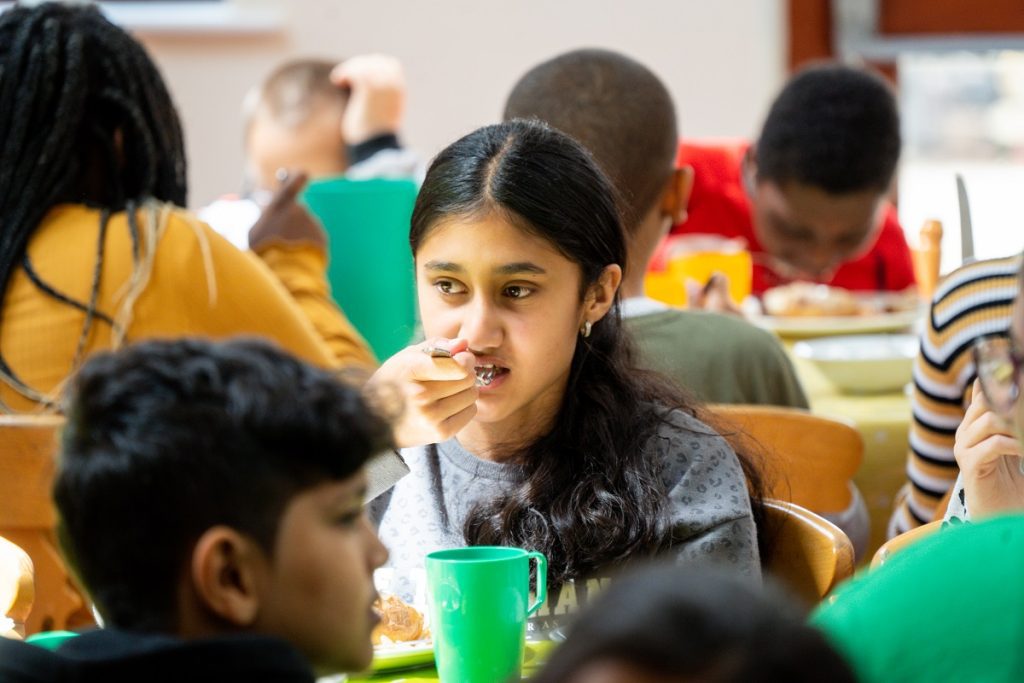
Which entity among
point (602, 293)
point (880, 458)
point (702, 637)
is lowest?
point (880, 458)

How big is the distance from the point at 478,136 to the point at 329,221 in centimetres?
129

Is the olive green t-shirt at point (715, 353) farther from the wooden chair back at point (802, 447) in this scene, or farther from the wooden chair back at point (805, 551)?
the wooden chair back at point (805, 551)

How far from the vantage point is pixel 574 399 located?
151cm

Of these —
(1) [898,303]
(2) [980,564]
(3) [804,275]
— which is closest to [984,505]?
(2) [980,564]

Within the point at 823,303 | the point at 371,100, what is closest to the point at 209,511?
the point at 823,303

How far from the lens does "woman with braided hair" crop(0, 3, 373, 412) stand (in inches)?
72.3

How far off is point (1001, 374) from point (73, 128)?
1.35 metres

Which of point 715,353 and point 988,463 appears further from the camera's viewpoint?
point 715,353

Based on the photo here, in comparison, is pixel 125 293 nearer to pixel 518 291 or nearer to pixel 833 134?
pixel 518 291

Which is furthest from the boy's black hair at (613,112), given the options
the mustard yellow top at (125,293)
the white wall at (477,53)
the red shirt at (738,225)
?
the white wall at (477,53)

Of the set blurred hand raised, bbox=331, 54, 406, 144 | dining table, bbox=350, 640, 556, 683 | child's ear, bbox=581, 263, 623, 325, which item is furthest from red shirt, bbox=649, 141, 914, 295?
dining table, bbox=350, 640, 556, 683

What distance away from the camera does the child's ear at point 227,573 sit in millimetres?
A: 765

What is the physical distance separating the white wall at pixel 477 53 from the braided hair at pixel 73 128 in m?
2.92

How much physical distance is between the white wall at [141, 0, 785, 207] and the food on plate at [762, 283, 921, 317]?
2085 millimetres
